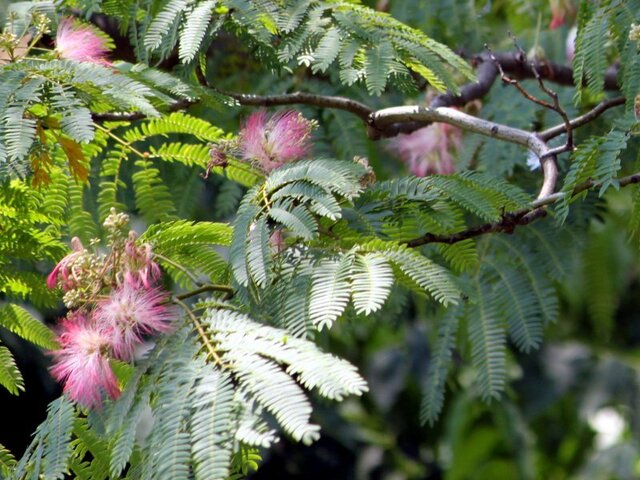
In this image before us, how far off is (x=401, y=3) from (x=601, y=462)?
294 centimetres

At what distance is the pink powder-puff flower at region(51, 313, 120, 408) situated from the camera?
199cm

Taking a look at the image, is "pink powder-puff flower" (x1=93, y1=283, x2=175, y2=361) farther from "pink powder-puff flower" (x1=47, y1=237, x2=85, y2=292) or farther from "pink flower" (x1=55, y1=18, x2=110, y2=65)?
"pink flower" (x1=55, y1=18, x2=110, y2=65)

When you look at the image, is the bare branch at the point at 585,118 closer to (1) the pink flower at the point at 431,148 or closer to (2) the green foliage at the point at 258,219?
(2) the green foliage at the point at 258,219

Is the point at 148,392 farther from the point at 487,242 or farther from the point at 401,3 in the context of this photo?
the point at 401,3

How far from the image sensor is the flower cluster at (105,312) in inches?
78.8

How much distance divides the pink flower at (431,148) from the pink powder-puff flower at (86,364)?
180 centimetres

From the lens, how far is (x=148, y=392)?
1911 mm

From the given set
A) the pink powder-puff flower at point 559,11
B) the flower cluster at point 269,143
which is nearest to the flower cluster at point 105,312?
the flower cluster at point 269,143

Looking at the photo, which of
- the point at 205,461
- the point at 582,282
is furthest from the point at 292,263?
the point at 582,282

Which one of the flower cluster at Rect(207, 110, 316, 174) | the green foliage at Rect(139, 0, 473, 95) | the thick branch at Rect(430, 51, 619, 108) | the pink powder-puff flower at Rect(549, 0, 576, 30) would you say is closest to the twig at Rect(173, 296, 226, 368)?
the flower cluster at Rect(207, 110, 316, 174)

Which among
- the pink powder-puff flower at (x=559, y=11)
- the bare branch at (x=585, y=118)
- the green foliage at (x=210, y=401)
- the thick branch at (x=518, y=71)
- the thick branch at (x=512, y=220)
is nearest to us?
the green foliage at (x=210, y=401)

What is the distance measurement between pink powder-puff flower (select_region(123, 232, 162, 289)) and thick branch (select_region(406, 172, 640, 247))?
506 millimetres

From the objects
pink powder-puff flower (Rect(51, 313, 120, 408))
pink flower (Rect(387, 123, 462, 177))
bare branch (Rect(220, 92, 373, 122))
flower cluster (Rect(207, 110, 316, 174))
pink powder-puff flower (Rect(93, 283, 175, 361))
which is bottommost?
pink flower (Rect(387, 123, 462, 177))

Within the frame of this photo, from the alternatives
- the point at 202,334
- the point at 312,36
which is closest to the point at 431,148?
the point at 312,36
